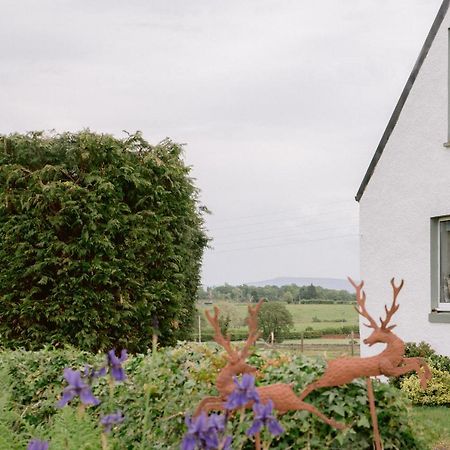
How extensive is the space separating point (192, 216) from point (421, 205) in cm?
407

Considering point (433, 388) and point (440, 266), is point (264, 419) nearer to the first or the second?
point (433, 388)

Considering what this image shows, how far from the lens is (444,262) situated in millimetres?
12781

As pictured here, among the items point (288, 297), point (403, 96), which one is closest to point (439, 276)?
point (403, 96)

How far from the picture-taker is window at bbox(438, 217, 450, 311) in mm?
12695

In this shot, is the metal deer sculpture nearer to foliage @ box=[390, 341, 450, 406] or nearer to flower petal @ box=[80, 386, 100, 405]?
flower petal @ box=[80, 386, 100, 405]

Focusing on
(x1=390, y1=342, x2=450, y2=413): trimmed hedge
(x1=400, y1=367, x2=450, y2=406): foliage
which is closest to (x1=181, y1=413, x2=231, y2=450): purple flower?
(x1=390, y1=342, x2=450, y2=413): trimmed hedge

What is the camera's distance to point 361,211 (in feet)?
47.6

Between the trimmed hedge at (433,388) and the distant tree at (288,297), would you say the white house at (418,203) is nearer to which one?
the trimmed hedge at (433,388)

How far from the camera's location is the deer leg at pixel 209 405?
2377mm

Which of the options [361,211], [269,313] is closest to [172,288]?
[361,211]

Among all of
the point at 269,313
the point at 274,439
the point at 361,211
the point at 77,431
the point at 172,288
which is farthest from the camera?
the point at 269,313

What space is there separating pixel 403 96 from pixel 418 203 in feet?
6.62

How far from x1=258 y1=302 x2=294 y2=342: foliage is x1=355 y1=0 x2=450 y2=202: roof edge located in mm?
13096

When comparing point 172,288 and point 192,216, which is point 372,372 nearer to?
point 172,288
